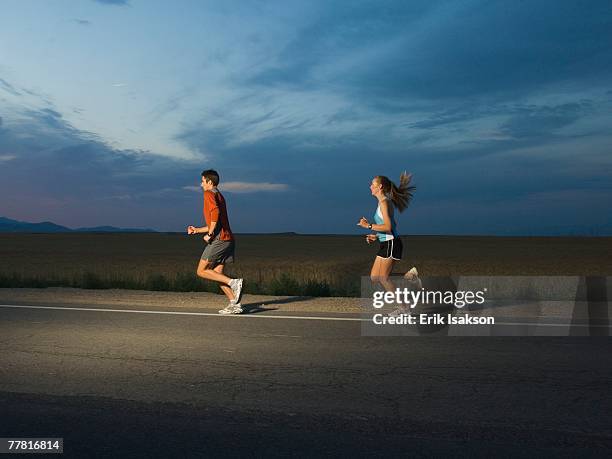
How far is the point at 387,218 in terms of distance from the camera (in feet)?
28.3

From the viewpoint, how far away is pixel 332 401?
194 inches

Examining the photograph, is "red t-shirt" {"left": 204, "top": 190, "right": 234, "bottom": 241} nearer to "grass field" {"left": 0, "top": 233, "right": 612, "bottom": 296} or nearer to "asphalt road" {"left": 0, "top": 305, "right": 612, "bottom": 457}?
"asphalt road" {"left": 0, "top": 305, "right": 612, "bottom": 457}

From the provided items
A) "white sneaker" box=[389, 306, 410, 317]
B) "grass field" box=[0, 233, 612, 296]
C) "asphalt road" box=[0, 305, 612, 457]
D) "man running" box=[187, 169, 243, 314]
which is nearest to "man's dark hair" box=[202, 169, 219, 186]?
"man running" box=[187, 169, 243, 314]

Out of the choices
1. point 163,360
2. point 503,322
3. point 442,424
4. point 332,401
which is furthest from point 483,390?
point 503,322

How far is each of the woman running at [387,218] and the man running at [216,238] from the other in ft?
7.21

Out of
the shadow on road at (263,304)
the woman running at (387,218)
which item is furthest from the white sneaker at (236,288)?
the woman running at (387,218)

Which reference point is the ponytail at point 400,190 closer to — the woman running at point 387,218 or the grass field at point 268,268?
the woman running at point 387,218

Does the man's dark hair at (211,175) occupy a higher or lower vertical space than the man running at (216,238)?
higher

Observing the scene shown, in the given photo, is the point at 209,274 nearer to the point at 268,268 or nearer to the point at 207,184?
the point at 207,184

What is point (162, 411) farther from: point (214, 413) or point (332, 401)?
point (332, 401)

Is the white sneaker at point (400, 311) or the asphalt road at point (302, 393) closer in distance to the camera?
the asphalt road at point (302, 393)

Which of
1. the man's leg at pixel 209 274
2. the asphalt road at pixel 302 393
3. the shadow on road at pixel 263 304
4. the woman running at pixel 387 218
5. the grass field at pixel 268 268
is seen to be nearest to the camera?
the asphalt road at pixel 302 393

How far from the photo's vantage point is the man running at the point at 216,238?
30.2 feet

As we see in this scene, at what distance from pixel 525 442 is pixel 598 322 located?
5.51 metres
